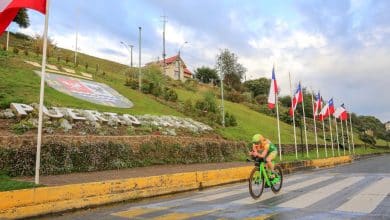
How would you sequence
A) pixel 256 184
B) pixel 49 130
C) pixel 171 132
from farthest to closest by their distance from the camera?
pixel 171 132 < pixel 49 130 < pixel 256 184

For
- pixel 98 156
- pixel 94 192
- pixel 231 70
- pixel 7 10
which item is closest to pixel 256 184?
pixel 94 192

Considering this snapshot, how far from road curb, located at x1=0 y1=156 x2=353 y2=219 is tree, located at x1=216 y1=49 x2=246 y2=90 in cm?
7083

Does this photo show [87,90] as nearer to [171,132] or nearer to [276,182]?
[171,132]

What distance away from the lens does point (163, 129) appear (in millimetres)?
25672

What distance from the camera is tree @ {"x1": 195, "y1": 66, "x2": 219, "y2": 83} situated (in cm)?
9949

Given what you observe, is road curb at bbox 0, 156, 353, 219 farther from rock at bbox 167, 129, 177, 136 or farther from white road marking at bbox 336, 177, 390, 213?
rock at bbox 167, 129, 177, 136

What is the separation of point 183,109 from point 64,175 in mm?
21640

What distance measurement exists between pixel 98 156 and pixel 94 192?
18.5ft

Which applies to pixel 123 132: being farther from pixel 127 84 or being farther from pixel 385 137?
pixel 385 137

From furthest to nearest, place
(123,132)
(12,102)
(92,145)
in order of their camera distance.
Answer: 1. (123,132)
2. (12,102)
3. (92,145)

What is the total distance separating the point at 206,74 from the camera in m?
100

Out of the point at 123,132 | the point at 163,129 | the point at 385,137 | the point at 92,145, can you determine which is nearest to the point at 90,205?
the point at 92,145

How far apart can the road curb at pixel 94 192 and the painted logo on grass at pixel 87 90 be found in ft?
46.5

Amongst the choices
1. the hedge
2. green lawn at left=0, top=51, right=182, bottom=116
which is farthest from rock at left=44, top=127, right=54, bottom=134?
green lawn at left=0, top=51, right=182, bottom=116
